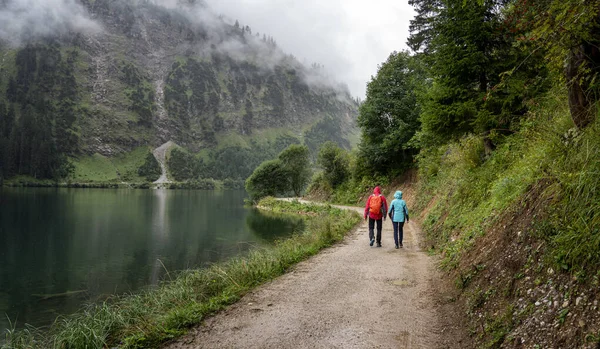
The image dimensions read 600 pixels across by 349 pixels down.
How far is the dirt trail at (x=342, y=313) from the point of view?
508 cm

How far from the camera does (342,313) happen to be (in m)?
6.08

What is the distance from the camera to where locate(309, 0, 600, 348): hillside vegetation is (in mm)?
3725

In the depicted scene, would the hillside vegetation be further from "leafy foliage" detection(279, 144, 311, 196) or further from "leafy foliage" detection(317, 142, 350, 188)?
"leafy foliage" detection(279, 144, 311, 196)

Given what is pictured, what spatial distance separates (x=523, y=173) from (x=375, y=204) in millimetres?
5887

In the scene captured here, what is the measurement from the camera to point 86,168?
17950 cm

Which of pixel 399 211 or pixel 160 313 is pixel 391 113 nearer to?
pixel 399 211

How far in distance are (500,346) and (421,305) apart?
236 cm

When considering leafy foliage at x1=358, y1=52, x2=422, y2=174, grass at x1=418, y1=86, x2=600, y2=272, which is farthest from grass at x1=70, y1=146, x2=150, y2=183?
grass at x1=418, y1=86, x2=600, y2=272

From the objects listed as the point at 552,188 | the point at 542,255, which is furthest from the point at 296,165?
the point at 542,255

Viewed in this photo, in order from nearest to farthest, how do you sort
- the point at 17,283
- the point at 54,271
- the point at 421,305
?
1. the point at 421,305
2. the point at 17,283
3. the point at 54,271

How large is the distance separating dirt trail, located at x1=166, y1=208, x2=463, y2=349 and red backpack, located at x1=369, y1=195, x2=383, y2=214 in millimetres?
2977

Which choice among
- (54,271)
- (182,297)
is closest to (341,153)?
(54,271)

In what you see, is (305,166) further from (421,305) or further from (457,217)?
(421,305)

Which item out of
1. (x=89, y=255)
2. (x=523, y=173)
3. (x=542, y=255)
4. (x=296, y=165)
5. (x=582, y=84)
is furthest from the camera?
(x=296, y=165)
